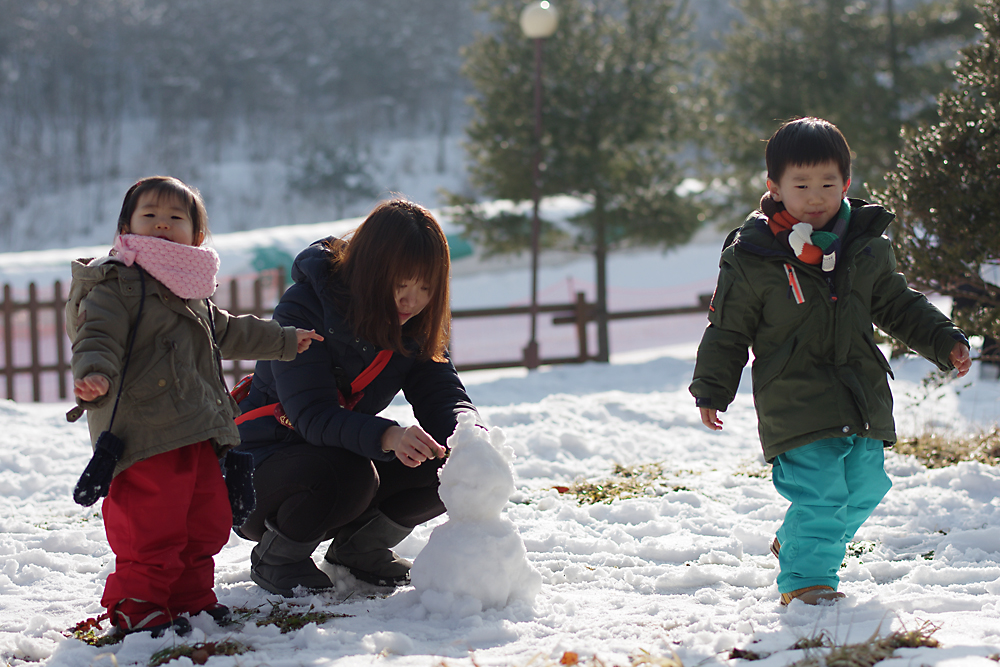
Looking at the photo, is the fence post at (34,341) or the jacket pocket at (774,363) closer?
the jacket pocket at (774,363)

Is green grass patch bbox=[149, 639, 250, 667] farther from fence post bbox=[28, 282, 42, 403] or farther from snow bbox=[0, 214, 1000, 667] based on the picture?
fence post bbox=[28, 282, 42, 403]

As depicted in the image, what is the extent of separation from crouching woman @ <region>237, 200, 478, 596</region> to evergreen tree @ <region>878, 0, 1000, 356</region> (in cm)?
315

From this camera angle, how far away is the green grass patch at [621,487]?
13.2ft

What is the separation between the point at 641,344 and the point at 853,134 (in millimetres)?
6638

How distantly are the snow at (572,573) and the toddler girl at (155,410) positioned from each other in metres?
0.16

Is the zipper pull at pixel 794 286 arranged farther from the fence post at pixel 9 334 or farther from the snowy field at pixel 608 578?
the fence post at pixel 9 334

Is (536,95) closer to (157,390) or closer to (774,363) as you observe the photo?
(774,363)

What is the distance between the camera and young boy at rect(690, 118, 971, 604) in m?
2.41

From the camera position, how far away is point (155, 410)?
225cm

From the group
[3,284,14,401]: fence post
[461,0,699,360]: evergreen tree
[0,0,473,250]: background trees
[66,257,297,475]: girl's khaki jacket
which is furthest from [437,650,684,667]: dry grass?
[0,0,473,250]: background trees

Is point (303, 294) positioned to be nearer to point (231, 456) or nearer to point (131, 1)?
point (231, 456)

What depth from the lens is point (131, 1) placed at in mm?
51031

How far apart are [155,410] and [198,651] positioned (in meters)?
0.66

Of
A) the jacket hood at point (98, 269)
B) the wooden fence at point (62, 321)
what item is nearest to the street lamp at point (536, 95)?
the wooden fence at point (62, 321)
